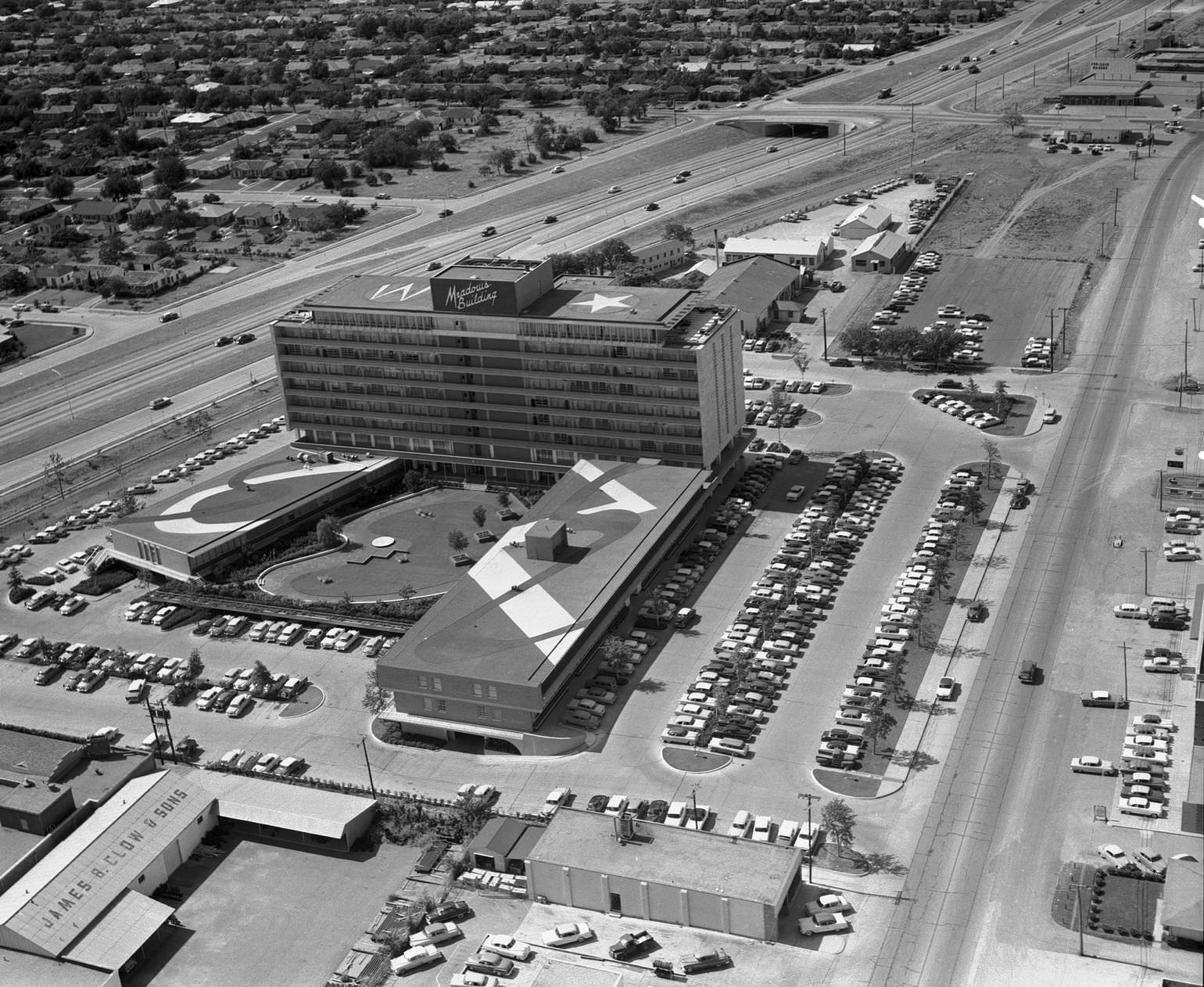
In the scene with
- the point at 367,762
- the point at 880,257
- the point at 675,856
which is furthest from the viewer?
the point at 880,257

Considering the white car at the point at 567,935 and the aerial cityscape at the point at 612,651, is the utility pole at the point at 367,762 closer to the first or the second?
the aerial cityscape at the point at 612,651

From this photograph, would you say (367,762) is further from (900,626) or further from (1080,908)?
(1080,908)

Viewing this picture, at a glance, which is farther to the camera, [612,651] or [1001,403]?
[1001,403]

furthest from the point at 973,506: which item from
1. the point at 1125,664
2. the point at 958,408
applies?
the point at 1125,664

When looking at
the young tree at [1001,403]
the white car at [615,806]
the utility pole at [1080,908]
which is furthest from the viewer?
the young tree at [1001,403]

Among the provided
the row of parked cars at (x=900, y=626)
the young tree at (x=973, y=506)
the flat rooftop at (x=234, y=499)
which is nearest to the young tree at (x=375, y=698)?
the flat rooftop at (x=234, y=499)

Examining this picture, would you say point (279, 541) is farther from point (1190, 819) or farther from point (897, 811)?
point (1190, 819)
